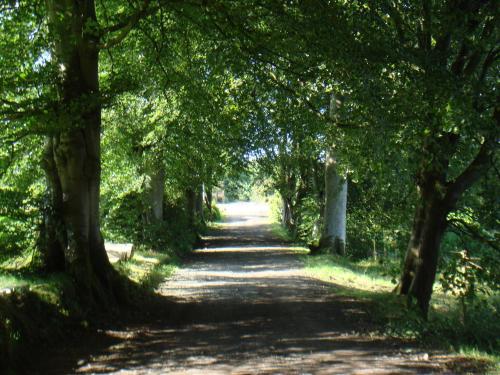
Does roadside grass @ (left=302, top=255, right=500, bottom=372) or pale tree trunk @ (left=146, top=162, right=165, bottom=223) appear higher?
pale tree trunk @ (left=146, top=162, right=165, bottom=223)

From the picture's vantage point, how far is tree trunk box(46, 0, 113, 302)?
459 inches

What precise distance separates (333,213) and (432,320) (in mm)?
12386

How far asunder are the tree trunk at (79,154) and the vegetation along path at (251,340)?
5.54ft

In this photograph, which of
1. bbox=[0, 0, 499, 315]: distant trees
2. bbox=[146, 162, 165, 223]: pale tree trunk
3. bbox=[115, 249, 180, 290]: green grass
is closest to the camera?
bbox=[0, 0, 499, 315]: distant trees

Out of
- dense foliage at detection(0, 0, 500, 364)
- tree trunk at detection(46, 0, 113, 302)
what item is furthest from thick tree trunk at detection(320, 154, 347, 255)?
tree trunk at detection(46, 0, 113, 302)

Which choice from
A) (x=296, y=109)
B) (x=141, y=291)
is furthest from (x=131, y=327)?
(x=296, y=109)

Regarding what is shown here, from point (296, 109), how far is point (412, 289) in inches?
190

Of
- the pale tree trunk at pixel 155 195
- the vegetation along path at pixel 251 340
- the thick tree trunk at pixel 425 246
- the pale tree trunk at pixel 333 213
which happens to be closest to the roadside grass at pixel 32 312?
the vegetation along path at pixel 251 340

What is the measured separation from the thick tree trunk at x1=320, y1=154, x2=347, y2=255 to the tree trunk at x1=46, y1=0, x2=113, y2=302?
47.9 feet

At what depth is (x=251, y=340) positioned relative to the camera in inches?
383

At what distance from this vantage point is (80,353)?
877 centimetres

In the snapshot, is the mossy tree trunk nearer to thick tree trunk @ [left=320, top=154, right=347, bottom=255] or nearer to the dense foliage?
the dense foliage

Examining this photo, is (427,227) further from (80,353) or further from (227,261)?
(227,261)

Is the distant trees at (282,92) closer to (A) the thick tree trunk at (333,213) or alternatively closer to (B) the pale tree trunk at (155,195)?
(A) the thick tree trunk at (333,213)
